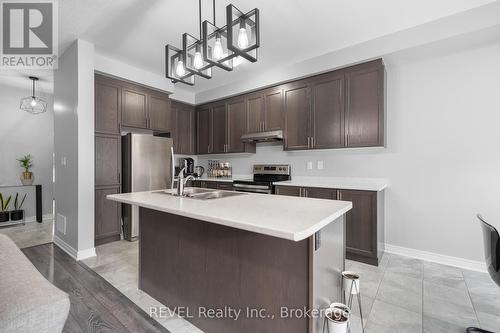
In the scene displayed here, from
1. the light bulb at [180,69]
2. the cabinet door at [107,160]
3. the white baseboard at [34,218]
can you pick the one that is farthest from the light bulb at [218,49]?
the white baseboard at [34,218]

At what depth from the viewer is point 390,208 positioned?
311cm

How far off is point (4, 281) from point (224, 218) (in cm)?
82

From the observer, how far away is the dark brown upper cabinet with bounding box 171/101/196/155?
4.65 m

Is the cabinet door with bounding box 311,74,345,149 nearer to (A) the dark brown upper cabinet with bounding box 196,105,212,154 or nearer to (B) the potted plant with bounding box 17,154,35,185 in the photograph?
(A) the dark brown upper cabinet with bounding box 196,105,212,154

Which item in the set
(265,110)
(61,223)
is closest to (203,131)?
(265,110)

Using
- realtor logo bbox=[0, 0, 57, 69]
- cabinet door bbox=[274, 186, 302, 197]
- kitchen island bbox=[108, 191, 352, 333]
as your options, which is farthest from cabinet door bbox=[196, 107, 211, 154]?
kitchen island bbox=[108, 191, 352, 333]

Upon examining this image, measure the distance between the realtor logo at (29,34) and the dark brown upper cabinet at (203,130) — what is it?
242 centimetres

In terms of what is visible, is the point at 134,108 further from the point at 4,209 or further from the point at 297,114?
the point at 4,209

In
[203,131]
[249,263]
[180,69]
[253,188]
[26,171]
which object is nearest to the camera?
[249,263]

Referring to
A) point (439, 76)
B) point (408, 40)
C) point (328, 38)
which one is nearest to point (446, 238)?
point (439, 76)

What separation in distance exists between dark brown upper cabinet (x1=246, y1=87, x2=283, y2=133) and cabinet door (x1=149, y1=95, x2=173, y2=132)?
1.47m

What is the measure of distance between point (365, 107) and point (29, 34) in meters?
4.20

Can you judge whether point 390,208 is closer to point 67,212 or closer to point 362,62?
point 362,62

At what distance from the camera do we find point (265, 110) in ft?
12.8
